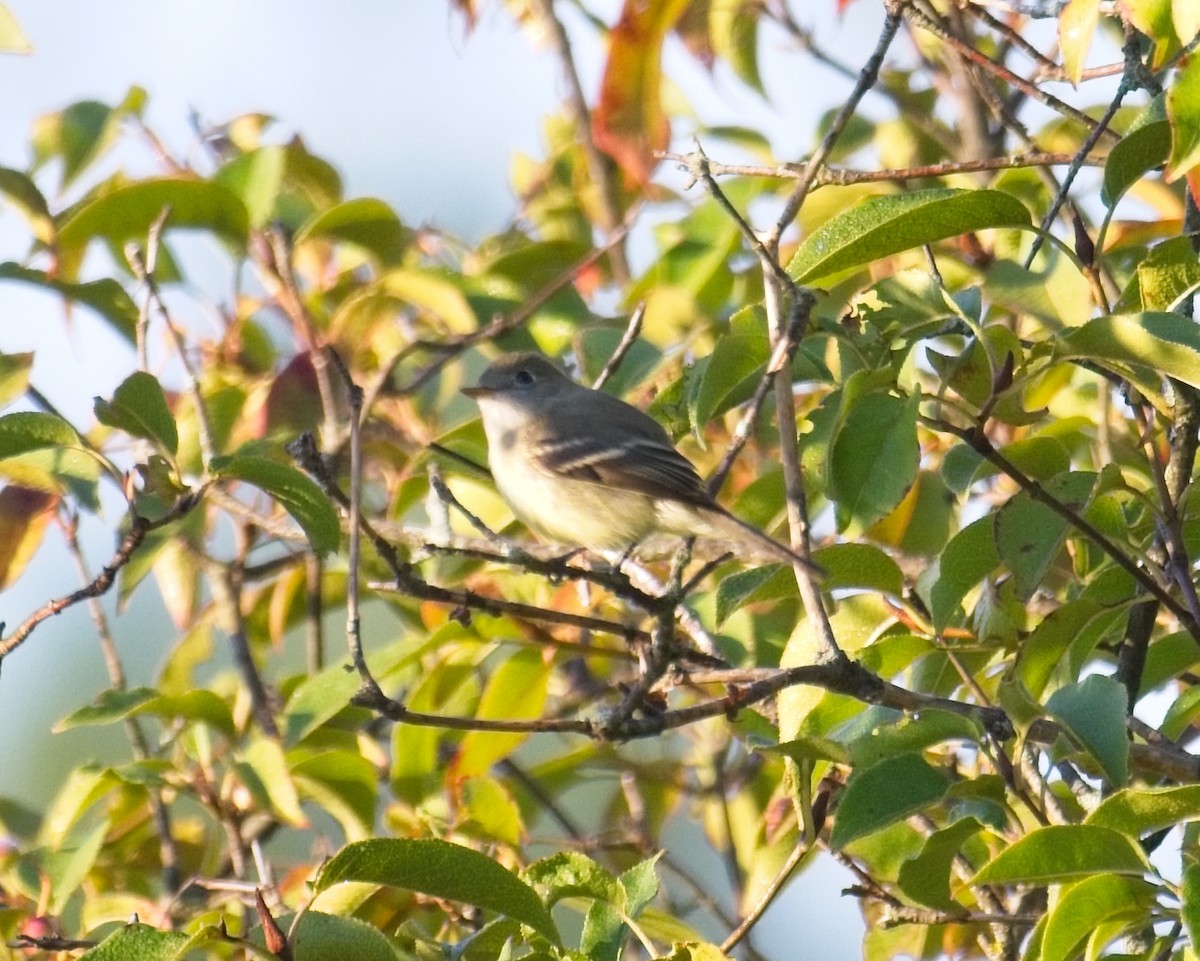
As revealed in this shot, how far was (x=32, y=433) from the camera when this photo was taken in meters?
2.11

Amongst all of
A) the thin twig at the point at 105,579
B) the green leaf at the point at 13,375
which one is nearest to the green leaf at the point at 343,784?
the thin twig at the point at 105,579

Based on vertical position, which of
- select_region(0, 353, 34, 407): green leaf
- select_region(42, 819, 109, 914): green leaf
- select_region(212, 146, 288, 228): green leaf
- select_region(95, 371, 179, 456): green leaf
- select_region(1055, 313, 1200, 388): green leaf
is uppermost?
select_region(212, 146, 288, 228): green leaf

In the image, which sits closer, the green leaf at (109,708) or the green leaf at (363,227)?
the green leaf at (109,708)

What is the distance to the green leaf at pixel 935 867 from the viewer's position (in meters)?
1.67

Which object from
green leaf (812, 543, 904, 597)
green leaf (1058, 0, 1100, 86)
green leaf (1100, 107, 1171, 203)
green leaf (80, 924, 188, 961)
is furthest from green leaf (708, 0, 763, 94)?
green leaf (80, 924, 188, 961)

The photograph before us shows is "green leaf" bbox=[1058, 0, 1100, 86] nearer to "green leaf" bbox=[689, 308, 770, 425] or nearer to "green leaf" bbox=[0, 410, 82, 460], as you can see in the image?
"green leaf" bbox=[689, 308, 770, 425]

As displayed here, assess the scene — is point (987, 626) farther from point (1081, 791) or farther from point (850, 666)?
point (850, 666)

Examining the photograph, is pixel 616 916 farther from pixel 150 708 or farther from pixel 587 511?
pixel 587 511

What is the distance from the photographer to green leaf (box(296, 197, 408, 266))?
2984 millimetres

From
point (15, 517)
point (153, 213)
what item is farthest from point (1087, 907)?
point (153, 213)

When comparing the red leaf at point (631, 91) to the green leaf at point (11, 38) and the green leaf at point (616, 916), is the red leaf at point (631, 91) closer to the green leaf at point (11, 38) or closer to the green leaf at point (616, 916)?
the green leaf at point (11, 38)

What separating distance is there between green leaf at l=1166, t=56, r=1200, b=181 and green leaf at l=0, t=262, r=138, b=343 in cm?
172

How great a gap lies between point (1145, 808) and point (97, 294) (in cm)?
198

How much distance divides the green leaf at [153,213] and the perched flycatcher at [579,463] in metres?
0.64
